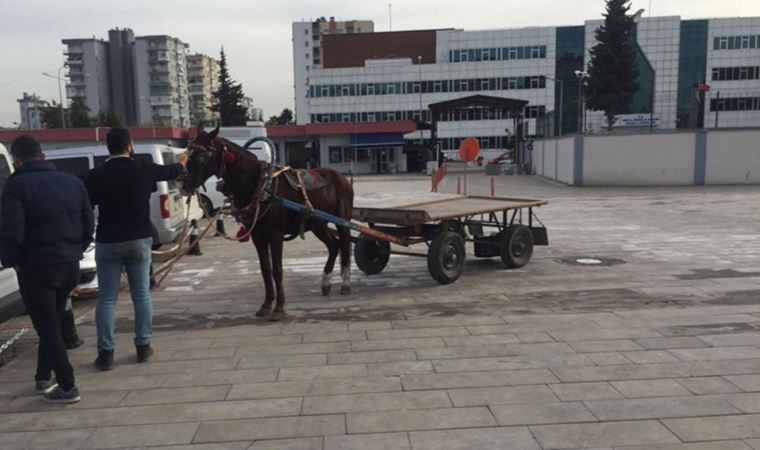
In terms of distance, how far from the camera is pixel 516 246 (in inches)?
371

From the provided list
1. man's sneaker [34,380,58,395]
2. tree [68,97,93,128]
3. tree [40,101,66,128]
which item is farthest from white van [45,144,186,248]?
tree [40,101,66,128]

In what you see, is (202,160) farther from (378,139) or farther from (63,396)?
(378,139)

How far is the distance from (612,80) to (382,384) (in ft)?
216

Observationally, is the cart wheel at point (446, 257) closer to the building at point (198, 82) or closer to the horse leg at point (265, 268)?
the horse leg at point (265, 268)

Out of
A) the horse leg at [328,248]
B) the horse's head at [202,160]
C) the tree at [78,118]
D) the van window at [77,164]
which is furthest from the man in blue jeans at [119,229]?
the tree at [78,118]

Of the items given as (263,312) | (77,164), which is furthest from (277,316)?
(77,164)

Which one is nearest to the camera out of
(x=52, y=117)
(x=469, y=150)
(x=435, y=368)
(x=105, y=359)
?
(x=435, y=368)

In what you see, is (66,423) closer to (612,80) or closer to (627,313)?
(627,313)

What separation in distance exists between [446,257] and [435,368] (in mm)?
3363

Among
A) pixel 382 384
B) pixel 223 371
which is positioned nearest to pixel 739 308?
pixel 382 384

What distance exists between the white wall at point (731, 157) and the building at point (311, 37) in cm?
8323

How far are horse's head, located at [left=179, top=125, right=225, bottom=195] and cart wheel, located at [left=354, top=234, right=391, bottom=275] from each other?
3234 mm

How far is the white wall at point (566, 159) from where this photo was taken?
31.5 metres

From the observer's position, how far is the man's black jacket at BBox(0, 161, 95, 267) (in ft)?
14.0
